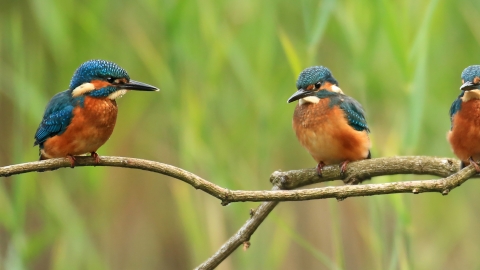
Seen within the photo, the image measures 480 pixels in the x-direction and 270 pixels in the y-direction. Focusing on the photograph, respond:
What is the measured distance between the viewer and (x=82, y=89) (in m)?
2.71

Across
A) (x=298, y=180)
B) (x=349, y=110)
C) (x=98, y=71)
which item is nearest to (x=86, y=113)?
(x=98, y=71)

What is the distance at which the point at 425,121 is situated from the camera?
13.3ft

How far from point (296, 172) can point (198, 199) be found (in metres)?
1.58

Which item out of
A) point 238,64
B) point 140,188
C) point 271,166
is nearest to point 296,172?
point 238,64

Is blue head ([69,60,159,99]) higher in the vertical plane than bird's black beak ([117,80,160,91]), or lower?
higher

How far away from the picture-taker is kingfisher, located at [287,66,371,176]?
2.99 m

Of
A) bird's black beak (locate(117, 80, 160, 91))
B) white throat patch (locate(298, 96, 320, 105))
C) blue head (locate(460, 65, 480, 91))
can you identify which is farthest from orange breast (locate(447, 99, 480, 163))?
bird's black beak (locate(117, 80, 160, 91))

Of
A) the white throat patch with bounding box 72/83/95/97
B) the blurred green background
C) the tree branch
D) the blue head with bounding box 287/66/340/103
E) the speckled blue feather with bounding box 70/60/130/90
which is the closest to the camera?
the tree branch

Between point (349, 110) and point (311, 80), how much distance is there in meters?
0.29

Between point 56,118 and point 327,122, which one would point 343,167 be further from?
point 56,118

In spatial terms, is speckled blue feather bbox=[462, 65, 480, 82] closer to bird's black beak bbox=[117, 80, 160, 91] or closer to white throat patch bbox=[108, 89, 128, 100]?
bird's black beak bbox=[117, 80, 160, 91]

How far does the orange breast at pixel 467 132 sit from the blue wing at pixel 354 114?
51 centimetres

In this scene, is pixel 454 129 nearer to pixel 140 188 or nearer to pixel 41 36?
pixel 41 36

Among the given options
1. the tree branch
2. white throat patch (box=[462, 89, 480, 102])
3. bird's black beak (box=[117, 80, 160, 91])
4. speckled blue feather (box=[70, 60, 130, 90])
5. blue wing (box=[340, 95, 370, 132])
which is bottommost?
the tree branch
